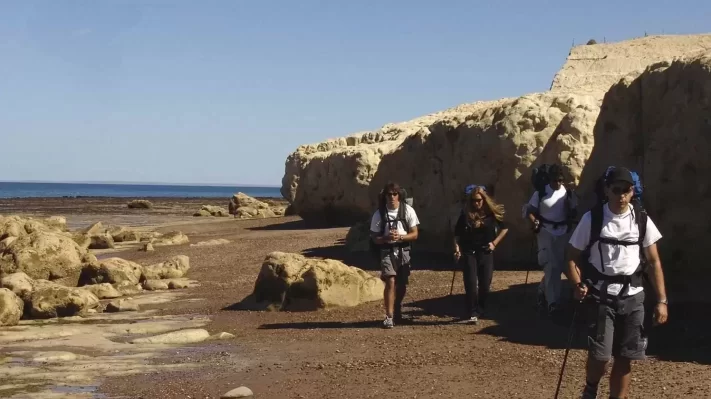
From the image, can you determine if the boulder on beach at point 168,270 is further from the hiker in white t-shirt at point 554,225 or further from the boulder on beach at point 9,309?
the hiker in white t-shirt at point 554,225

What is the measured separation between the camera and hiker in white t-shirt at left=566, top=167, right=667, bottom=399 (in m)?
6.68

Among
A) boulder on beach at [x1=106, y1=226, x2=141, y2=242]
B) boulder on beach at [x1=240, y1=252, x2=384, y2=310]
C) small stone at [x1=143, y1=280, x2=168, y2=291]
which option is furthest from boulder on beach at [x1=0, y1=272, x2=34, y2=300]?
boulder on beach at [x1=106, y1=226, x2=141, y2=242]

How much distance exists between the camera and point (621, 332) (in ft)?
22.1

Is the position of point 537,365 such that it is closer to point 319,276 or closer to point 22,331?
point 319,276

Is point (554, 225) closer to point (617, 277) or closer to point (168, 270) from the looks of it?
point (617, 277)

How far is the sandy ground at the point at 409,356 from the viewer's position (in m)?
8.82

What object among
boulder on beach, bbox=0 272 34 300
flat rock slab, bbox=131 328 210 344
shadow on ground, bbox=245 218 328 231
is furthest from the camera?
shadow on ground, bbox=245 218 328 231

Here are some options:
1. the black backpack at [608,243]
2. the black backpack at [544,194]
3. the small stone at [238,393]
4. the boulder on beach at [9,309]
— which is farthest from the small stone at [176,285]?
the black backpack at [608,243]

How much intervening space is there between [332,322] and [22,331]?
14.5 feet

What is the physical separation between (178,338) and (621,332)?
6995 millimetres

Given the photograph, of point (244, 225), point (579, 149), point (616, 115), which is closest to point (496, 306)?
point (616, 115)

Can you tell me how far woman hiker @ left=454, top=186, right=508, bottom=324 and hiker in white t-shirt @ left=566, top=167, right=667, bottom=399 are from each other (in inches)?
201

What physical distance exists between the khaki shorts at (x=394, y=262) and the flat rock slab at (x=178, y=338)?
2557mm

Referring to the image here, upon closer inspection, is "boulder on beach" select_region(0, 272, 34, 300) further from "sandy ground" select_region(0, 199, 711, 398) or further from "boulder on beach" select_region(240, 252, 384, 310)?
"boulder on beach" select_region(240, 252, 384, 310)
